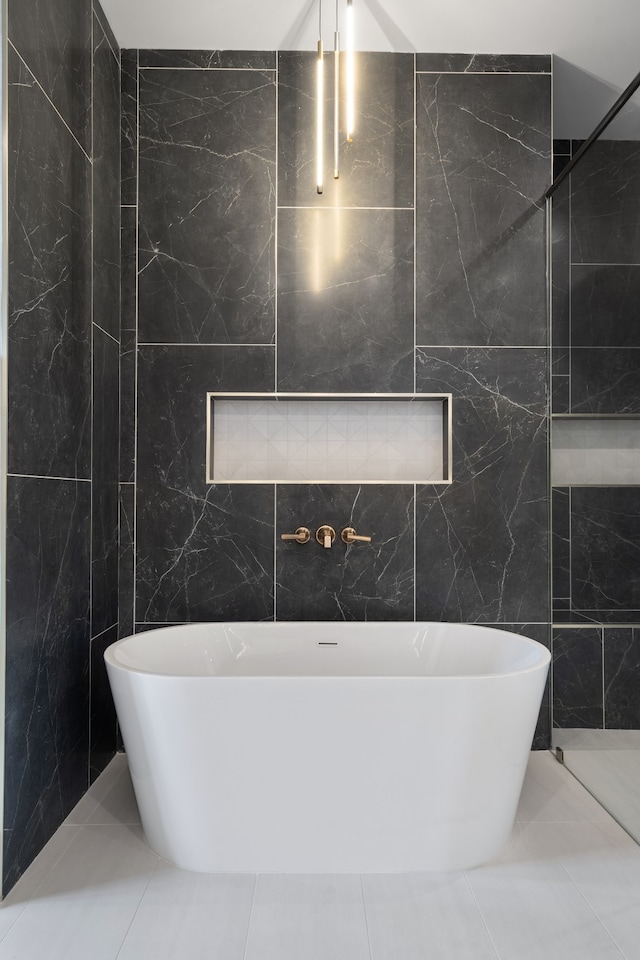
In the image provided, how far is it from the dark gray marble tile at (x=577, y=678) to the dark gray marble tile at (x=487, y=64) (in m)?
2.30

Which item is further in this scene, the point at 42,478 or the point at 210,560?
the point at 210,560

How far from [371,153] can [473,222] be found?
0.51 meters

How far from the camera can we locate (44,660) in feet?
6.78

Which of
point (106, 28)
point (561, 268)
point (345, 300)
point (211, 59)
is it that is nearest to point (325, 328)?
point (345, 300)

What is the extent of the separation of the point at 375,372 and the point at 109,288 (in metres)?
1.11

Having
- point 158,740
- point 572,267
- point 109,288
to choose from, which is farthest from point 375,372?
point 158,740

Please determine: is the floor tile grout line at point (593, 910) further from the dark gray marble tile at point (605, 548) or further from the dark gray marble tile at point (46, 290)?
the dark gray marble tile at point (46, 290)

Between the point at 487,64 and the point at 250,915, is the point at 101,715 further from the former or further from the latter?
the point at 487,64

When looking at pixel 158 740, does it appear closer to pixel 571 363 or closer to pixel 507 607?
pixel 507 607

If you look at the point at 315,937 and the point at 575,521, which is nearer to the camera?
the point at 315,937

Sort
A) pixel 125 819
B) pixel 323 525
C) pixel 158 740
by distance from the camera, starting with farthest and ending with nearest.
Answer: pixel 323 525 < pixel 125 819 < pixel 158 740

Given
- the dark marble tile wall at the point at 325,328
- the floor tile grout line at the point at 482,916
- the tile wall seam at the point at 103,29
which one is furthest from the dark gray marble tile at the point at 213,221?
the floor tile grout line at the point at 482,916

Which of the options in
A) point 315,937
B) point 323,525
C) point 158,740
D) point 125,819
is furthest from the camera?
point 323,525

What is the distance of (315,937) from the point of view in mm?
1657
